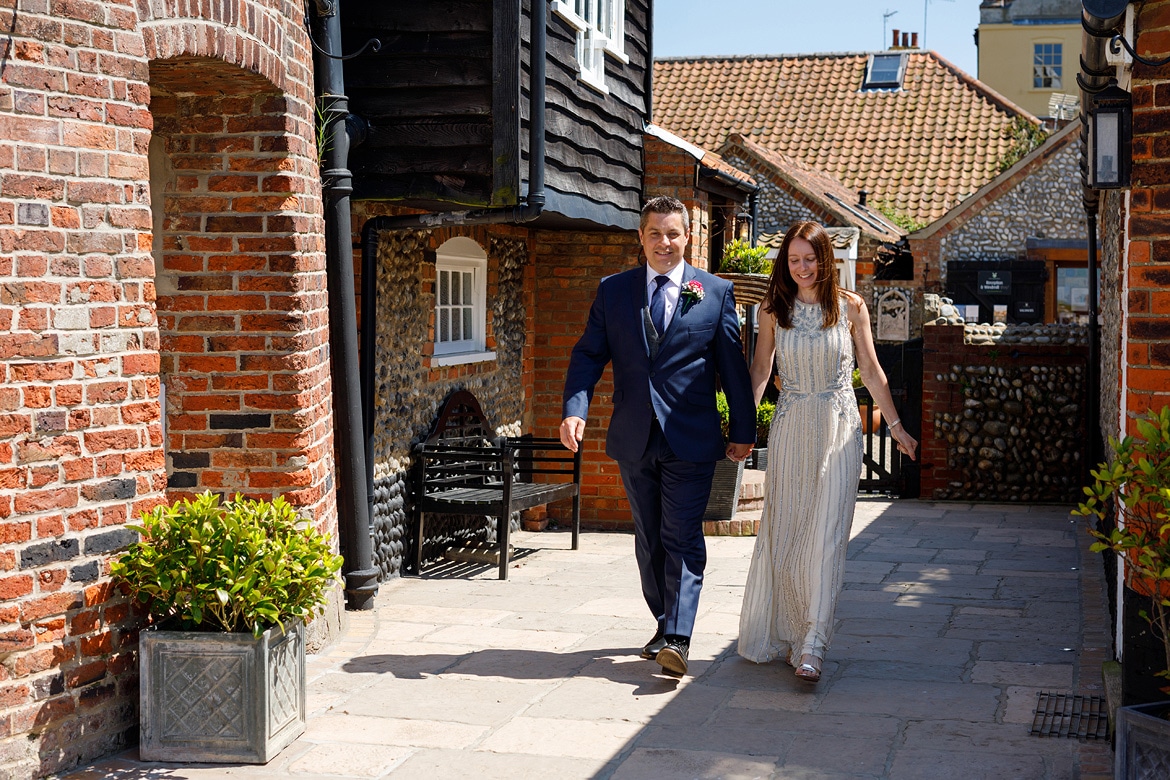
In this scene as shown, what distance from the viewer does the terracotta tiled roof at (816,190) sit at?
23.9 m

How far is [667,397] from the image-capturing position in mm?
5566

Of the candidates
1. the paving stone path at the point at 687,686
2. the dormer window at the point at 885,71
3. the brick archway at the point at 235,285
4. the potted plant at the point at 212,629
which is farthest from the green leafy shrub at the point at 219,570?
the dormer window at the point at 885,71

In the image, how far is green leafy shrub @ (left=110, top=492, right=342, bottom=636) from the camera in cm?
430

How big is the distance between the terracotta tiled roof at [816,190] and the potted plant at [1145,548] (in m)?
19.9

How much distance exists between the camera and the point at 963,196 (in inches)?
1046

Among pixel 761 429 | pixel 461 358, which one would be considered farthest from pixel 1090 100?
pixel 761 429

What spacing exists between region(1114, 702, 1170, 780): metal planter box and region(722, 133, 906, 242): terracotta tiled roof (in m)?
20.5

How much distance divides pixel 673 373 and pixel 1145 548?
7.27 feet

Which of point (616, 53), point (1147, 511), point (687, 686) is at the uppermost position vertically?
point (616, 53)

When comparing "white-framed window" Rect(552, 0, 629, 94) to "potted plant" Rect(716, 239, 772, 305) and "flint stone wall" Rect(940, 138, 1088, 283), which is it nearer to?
"potted plant" Rect(716, 239, 772, 305)

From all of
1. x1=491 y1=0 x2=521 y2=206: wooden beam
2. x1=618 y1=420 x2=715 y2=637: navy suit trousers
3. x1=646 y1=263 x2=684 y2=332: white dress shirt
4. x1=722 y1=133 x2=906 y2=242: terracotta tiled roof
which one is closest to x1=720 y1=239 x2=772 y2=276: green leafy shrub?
x1=491 y1=0 x2=521 y2=206: wooden beam

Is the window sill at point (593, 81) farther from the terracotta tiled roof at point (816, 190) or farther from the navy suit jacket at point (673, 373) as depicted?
the terracotta tiled roof at point (816, 190)

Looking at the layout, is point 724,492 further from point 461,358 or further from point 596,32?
point 596,32

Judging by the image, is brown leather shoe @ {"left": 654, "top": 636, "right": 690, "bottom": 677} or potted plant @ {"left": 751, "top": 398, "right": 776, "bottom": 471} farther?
potted plant @ {"left": 751, "top": 398, "right": 776, "bottom": 471}
